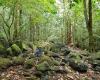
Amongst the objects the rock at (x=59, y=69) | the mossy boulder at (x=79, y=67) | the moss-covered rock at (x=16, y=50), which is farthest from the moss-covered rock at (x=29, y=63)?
the mossy boulder at (x=79, y=67)

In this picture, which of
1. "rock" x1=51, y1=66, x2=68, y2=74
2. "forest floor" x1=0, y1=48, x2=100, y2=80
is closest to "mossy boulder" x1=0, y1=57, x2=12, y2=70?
"forest floor" x1=0, y1=48, x2=100, y2=80

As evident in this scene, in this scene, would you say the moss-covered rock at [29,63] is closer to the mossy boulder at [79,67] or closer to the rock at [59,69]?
the rock at [59,69]

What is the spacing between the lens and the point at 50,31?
45.9 m

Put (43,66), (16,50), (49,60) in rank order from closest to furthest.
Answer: (43,66)
(49,60)
(16,50)

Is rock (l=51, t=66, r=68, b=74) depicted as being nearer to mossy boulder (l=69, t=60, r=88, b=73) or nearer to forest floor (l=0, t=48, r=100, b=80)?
forest floor (l=0, t=48, r=100, b=80)

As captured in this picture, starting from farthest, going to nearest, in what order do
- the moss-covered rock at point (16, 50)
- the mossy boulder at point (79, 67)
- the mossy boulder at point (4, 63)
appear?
the moss-covered rock at point (16, 50) < the mossy boulder at point (79, 67) < the mossy boulder at point (4, 63)

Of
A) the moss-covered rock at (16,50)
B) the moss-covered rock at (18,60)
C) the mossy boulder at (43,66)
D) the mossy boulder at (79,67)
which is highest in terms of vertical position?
the moss-covered rock at (16,50)

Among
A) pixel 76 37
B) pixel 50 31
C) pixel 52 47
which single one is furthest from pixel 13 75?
pixel 50 31

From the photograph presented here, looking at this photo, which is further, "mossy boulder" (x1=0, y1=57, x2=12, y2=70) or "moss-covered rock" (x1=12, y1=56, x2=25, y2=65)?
"moss-covered rock" (x1=12, y1=56, x2=25, y2=65)

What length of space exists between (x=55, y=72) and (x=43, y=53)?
1.83m

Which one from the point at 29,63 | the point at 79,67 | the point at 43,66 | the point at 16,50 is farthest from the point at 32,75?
the point at 16,50

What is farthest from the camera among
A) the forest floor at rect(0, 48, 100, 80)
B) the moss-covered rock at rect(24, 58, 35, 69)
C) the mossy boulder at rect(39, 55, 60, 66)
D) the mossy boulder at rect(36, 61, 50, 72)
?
the mossy boulder at rect(39, 55, 60, 66)

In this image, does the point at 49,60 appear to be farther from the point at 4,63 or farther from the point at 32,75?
the point at 4,63

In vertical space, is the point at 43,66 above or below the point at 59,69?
above
